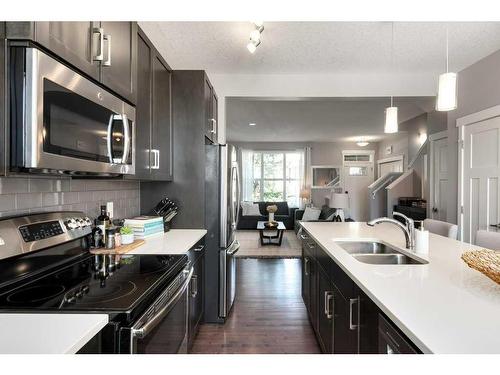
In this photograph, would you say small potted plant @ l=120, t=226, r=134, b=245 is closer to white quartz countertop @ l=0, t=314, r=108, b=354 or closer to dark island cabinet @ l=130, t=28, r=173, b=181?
dark island cabinet @ l=130, t=28, r=173, b=181

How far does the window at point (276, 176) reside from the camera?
891 cm

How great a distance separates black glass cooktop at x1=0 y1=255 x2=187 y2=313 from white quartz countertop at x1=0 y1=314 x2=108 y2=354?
0.26ft

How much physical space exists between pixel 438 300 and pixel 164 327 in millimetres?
1072

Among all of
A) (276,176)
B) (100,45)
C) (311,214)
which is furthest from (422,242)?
(276,176)

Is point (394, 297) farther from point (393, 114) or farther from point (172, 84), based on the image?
point (172, 84)

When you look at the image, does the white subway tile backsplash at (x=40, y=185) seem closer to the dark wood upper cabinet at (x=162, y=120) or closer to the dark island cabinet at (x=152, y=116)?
the dark island cabinet at (x=152, y=116)

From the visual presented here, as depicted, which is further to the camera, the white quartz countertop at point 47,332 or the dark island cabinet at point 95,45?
the dark island cabinet at point 95,45

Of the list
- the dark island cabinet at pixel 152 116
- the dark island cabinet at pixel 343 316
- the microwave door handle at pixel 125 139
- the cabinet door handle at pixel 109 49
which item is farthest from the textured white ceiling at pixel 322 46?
the dark island cabinet at pixel 343 316

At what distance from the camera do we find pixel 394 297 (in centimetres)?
102

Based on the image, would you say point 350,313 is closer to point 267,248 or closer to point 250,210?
point 267,248

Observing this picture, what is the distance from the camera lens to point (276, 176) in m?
8.93

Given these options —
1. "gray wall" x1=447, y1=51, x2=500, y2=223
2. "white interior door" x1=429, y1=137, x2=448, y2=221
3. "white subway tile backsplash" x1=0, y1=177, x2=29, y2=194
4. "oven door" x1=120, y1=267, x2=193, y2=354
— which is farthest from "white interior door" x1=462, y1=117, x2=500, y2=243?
"white subway tile backsplash" x1=0, y1=177, x2=29, y2=194

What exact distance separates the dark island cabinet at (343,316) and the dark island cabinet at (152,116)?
4.30 feet
